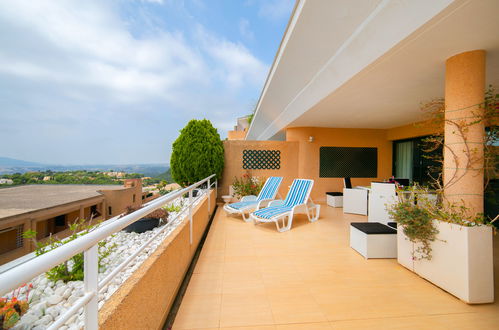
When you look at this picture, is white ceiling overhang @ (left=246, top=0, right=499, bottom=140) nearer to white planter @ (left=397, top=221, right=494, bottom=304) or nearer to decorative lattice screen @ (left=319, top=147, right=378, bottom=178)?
white planter @ (left=397, top=221, right=494, bottom=304)

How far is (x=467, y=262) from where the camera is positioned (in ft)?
7.31

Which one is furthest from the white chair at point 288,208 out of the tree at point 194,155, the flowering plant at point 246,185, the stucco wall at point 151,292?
the tree at point 194,155

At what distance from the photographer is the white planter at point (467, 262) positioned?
222 cm

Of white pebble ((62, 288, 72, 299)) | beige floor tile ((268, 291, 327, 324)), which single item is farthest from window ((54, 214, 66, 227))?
beige floor tile ((268, 291, 327, 324))

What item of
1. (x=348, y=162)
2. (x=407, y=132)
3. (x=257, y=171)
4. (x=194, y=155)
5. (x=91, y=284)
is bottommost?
(x=91, y=284)

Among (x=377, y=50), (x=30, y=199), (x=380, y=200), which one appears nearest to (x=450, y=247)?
(x=380, y=200)

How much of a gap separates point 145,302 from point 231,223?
367 centimetres

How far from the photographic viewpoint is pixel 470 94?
8.22 ft

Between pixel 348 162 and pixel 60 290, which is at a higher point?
pixel 348 162

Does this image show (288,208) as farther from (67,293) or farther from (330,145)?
(330,145)

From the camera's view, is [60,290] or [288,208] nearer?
[60,290]

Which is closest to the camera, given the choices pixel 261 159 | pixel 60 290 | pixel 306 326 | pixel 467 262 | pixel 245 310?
pixel 60 290

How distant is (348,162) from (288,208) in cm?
439

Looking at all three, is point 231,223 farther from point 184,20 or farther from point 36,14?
point 184,20
